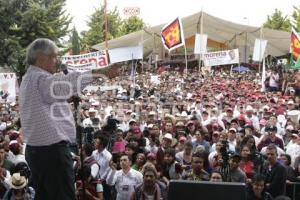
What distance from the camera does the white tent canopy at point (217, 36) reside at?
2372cm

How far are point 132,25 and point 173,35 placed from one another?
31.6m

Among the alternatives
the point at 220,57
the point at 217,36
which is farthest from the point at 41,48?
the point at 217,36

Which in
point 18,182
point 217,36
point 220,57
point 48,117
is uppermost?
point 217,36

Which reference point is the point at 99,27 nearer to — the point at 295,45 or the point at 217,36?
the point at 217,36

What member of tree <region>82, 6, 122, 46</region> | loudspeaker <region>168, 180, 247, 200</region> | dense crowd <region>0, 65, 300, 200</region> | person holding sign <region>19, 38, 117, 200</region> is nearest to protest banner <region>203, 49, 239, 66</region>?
dense crowd <region>0, 65, 300, 200</region>

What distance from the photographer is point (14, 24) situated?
24.3 metres

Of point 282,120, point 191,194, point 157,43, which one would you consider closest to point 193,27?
point 157,43

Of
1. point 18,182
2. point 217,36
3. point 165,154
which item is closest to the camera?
point 18,182

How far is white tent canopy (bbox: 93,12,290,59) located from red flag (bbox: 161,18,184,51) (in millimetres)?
5133

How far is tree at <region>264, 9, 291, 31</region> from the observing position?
46781 millimetres

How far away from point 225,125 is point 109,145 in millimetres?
3217

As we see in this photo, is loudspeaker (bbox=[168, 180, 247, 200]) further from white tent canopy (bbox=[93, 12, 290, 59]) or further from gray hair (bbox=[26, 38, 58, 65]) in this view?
white tent canopy (bbox=[93, 12, 290, 59])

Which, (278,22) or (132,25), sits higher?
(278,22)

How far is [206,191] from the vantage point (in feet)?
11.6
